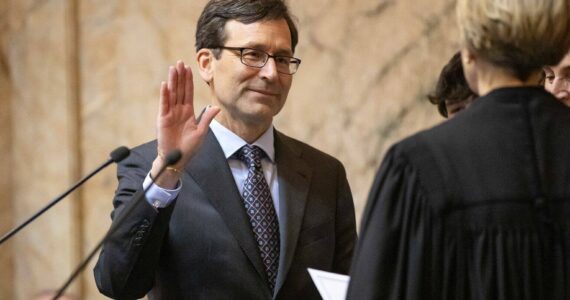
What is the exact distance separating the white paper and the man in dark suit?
0.46 m

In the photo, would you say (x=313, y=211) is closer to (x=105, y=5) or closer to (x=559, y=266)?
(x=559, y=266)

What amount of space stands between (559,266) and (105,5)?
12.5ft

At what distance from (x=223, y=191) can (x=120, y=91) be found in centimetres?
238

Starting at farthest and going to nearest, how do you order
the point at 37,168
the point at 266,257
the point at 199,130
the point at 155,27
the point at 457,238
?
the point at 37,168, the point at 155,27, the point at 266,257, the point at 199,130, the point at 457,238

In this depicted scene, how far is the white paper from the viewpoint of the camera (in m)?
2.26

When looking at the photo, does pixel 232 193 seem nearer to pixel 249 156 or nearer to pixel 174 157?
pixel 249 156

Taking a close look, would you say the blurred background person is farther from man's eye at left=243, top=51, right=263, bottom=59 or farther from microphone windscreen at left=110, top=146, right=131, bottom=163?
microphone windscreen at left=110, top=146, right=131, bottom=163

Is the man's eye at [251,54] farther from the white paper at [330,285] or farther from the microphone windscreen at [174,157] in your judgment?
the white paper at [330,285]

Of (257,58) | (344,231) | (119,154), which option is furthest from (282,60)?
(119,154)

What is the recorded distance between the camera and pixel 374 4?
439 cm

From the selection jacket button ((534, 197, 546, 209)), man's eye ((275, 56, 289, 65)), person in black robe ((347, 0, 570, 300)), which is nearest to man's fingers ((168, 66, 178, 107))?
man's eye ((275, 56, 289, 65))

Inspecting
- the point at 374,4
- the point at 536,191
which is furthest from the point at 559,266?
the point at 374,4

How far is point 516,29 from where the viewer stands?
1.71 metres

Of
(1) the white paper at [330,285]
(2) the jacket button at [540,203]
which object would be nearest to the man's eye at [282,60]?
(1) the white paper at [330,285]
